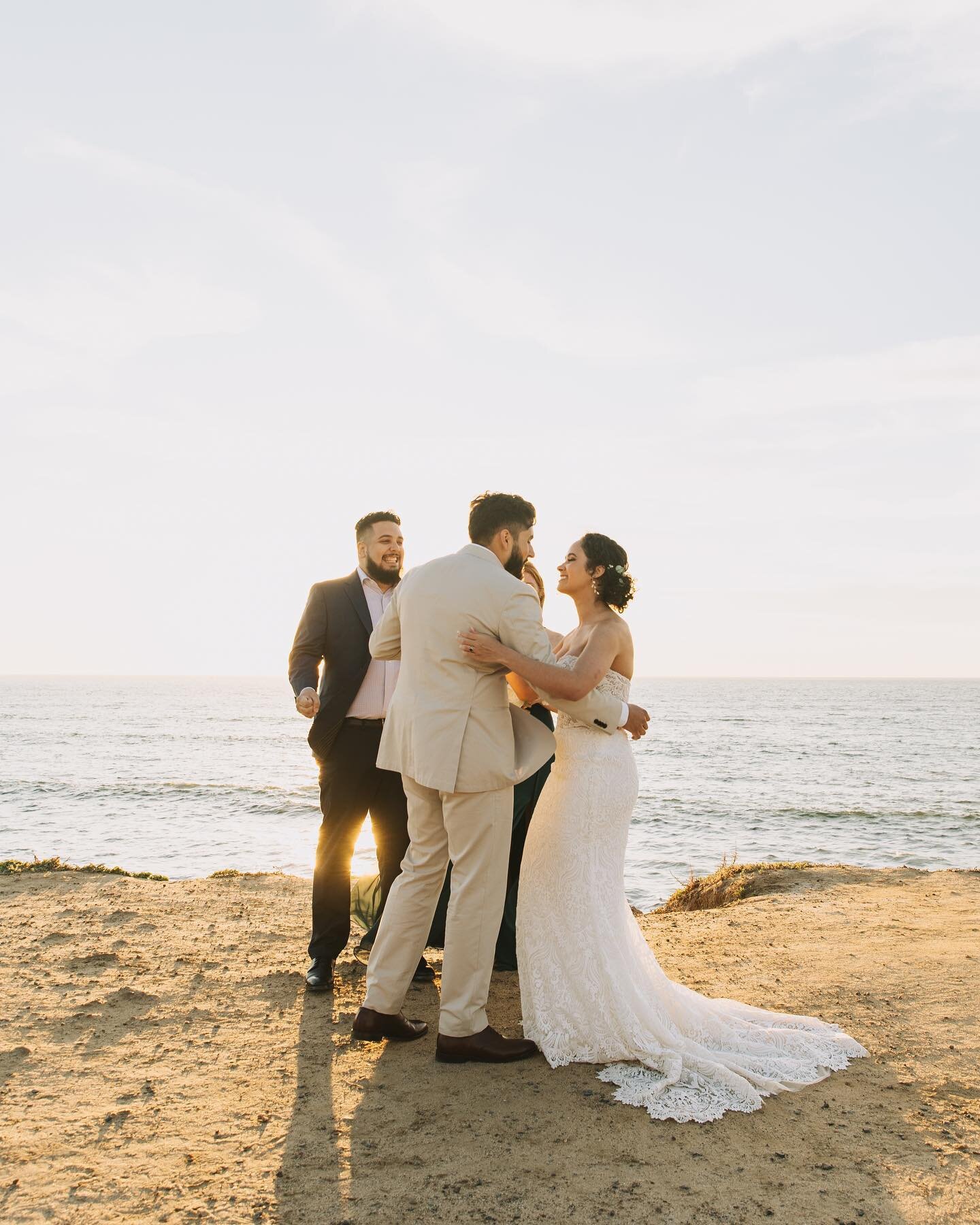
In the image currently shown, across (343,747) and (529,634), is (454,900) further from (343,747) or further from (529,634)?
(343,747)

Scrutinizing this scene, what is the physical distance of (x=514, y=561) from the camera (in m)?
3.97

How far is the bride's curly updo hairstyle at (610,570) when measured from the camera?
167 inches

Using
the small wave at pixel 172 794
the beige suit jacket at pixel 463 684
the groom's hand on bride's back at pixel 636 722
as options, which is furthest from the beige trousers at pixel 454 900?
the small wave at pixel 172 794

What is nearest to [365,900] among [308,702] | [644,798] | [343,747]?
[343,747]

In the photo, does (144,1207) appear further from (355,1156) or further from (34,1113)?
(34,1113)

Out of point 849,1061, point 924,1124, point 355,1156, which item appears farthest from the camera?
point 849,1061

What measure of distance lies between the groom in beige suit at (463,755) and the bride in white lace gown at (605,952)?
0.55 feet

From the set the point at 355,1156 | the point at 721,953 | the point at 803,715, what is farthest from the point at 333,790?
the point at 803,715

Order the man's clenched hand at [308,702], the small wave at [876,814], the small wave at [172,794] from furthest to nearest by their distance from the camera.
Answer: the small wave at [172,794] → the small wave at [876,814] → the man's clenched hand at [308,702]

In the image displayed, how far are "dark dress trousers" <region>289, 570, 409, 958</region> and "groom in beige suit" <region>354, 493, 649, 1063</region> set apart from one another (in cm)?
101

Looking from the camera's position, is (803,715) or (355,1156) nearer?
(355,1156)

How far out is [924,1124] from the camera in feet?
11.0

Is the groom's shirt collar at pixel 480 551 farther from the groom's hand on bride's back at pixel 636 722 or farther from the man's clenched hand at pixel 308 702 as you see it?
the man's clenched hand at pixel 308 702

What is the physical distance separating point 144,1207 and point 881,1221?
2.21 meters
